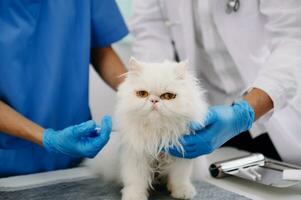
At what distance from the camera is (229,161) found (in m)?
1.17

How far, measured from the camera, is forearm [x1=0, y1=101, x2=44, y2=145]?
3.27ft

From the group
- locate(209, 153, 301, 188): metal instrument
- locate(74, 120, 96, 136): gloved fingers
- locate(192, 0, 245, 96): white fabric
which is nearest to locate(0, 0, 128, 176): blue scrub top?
locate(74, 120, 96, 136): gloved fingers

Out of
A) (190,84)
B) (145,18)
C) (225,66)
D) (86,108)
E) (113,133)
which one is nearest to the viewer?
(190,84)

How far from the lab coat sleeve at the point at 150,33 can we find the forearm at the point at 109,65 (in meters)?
0.17

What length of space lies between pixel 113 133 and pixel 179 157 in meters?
0.19

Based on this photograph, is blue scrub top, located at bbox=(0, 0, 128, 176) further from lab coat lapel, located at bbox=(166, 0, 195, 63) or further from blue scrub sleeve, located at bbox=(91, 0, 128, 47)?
lab coat lapel, located at bbox=(166, 0, 195, 63)

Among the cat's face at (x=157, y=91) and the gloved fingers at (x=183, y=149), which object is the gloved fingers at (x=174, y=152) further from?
the cat's face at (x=157, y=91)

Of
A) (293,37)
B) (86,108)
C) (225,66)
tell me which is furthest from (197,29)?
(86,108)

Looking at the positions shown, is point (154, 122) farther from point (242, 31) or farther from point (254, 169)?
point (242, 31)

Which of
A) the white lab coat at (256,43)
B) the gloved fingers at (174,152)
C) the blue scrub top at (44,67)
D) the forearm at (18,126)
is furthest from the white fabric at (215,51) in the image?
the forearm at (18,126)

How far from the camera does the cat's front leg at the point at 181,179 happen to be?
932 mm

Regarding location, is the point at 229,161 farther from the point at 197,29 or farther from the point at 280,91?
the point at 197,29

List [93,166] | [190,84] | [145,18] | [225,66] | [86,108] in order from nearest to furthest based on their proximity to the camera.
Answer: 1. [190,84]
2. [93,166]
3. [86,108]
4. [225,66]
5. [145,18]

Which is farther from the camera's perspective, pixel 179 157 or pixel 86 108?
pixel 86 108
